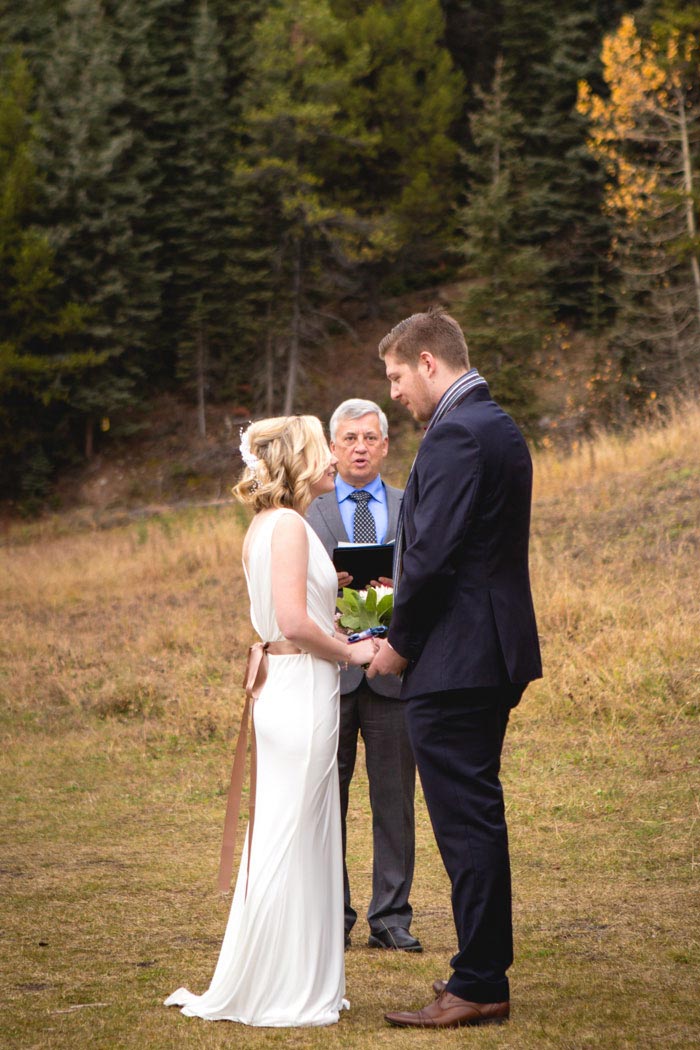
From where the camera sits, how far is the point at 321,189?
39.7 metres

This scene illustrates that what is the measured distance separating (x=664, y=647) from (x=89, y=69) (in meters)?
31.1

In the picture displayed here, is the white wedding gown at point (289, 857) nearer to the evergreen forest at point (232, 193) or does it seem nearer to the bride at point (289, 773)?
the bride at point (289, 773)

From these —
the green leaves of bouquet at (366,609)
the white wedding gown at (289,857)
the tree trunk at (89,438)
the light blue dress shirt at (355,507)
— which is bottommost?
the white wedding gown at (289,857)

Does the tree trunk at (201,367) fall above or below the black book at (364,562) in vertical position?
above

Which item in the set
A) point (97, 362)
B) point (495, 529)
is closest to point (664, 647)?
point (495, 529)

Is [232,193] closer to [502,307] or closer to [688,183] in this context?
[502,307]

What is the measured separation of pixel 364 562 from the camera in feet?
16.1

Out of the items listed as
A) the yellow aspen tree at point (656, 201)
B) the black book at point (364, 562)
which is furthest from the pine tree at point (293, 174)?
the black book at point (364, 562)

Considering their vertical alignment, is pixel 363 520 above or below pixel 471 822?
above

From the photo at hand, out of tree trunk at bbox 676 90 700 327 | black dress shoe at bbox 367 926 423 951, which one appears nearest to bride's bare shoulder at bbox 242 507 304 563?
black dress shoe at bbox 367 926 423 951

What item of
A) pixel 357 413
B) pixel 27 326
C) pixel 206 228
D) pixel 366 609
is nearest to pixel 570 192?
pixel 206 228

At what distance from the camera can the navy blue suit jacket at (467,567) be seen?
3766 millimetres

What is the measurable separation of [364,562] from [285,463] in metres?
0.87

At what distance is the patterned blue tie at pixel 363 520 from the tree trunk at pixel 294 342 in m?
29.2
